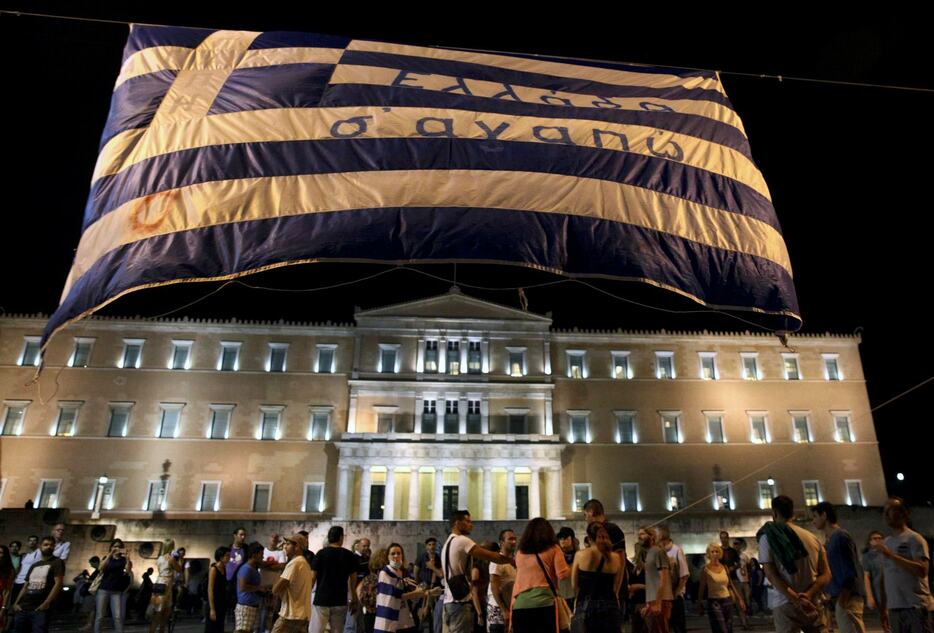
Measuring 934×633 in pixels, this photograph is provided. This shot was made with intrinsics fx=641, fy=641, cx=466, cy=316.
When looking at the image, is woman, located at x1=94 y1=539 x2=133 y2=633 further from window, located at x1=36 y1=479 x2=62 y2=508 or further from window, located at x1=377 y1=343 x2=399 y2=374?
window, located at x1=36 y1=479 x2=62 y2=508

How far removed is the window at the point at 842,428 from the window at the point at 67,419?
4480 centimetres

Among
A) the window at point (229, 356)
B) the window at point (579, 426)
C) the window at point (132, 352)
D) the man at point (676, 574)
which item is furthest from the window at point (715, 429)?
the window at point (132, 352)

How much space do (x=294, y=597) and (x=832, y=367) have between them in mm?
42573

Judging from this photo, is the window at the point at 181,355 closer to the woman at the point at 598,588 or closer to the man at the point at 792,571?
the woman at the point at 598,588

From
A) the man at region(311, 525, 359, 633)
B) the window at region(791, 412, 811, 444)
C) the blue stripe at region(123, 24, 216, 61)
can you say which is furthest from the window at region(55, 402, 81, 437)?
the window at region(791, 412, 811, 444)

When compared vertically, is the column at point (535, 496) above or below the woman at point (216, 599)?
above

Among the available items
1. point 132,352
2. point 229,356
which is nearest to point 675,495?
point 229,356

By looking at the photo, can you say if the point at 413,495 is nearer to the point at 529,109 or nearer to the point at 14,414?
the point at 14,414

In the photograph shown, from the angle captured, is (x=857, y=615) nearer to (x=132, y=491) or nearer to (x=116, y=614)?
(x=116, y=614)

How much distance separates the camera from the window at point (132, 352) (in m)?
37.8

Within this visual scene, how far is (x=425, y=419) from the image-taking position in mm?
37438

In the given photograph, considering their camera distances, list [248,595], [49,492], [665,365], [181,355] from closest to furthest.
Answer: [248,595]
[49,492]
[181,355]
[665,365]

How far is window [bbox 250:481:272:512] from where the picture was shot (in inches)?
1388

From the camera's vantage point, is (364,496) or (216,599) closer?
(216,599)
